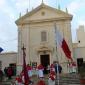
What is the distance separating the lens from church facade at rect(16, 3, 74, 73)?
35281 millimetres

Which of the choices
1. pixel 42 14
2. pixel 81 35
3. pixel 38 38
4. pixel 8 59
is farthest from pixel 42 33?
pixel 81 35

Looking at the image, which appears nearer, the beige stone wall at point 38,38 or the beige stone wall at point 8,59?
the beige stone wall at point 38,38

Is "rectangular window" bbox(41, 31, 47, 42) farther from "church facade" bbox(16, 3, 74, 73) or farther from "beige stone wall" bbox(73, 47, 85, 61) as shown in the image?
"beige stone wall" bbox(73, 47, 85, 61)

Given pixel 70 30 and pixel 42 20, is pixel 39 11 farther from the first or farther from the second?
pixel 70 30

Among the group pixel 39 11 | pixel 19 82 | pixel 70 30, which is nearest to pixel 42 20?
pixel 39 11

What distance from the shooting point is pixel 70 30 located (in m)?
35.4

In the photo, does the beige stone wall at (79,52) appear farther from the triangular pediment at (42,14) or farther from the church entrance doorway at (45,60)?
the triangular pediment at (42,14)

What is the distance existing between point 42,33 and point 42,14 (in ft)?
8.08

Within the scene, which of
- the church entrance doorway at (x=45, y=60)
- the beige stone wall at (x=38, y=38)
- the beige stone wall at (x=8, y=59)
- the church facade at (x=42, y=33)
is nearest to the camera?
the beige stone wall at (x=38, y=38)

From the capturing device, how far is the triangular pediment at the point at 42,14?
36.0m

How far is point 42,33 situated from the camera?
36312 millimetres

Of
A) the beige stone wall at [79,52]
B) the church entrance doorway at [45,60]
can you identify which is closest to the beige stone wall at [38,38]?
the church entrance doorway at [45,60]

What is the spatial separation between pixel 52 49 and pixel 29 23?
474 cm

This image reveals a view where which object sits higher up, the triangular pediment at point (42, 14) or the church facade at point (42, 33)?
the triangular pediment at point (42, 14)
